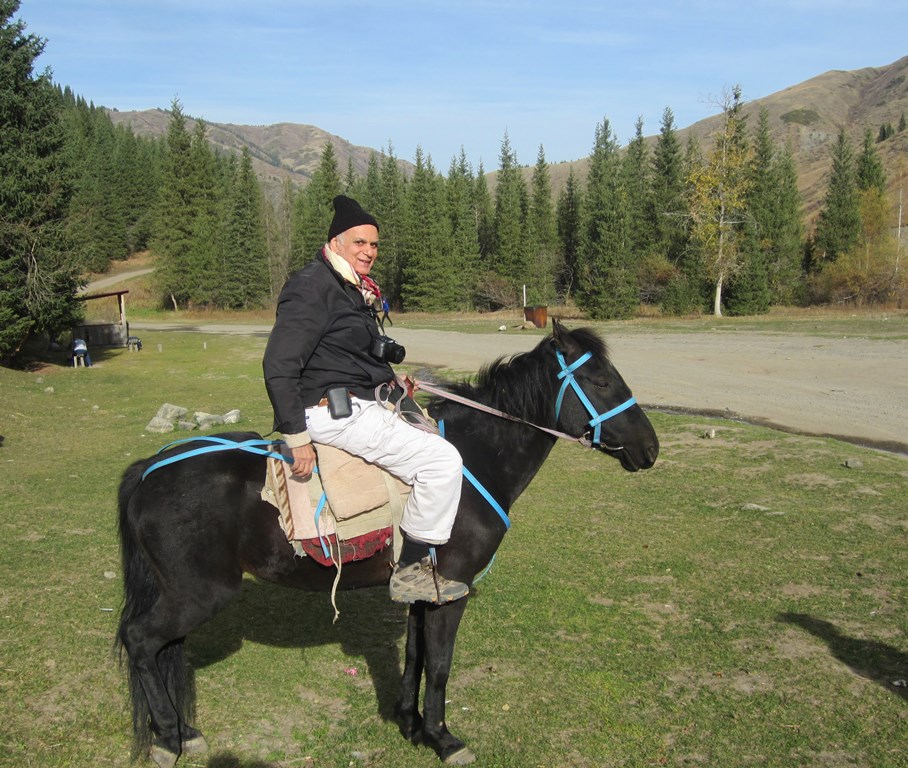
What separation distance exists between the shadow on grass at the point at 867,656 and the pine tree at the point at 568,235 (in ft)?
177

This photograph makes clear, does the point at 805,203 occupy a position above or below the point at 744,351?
above

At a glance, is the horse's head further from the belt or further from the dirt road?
the dirt road

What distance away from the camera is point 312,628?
19.3 feet

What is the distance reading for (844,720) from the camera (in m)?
4.45

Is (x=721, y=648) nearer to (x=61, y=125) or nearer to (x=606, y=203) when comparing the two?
(x=61, y=125)

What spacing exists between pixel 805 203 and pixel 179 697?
99951 millimetres

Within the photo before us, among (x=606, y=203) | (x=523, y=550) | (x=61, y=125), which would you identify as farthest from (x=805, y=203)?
(x=523, y=550)

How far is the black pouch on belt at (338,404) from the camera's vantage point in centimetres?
395

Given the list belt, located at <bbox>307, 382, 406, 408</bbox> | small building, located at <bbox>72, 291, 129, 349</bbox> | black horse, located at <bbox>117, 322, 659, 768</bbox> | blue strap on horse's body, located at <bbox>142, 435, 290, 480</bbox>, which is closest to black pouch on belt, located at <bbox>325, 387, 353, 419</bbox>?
Answer: belt, located at <bbox>307, 382, 406, 408</bbox>

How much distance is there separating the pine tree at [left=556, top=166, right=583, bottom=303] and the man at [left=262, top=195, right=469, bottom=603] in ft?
183

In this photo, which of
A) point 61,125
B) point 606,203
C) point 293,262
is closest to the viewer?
point 61,125

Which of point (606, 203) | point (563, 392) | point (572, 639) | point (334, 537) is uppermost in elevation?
point (606, 203)

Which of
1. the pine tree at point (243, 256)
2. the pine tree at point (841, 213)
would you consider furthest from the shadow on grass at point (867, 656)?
the pine tree at point (243, 256)

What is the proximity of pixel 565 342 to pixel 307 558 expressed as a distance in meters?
2.02
